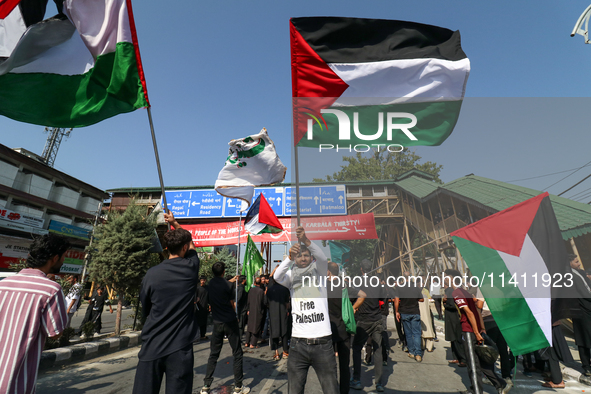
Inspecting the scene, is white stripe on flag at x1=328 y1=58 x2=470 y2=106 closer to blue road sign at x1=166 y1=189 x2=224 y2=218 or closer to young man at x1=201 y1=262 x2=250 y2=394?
young man at x1=201 y1=262 x2=250 y2=394

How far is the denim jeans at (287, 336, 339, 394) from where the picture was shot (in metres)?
2.94

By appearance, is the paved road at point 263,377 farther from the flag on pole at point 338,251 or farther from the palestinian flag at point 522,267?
the flag on pole at point 338,251

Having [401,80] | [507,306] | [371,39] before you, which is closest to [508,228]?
[507,306]

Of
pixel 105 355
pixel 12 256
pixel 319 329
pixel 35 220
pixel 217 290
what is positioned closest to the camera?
pixel 319 329

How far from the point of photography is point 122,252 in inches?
318

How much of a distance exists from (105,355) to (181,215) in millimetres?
15585

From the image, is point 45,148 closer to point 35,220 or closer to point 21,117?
point 35,220

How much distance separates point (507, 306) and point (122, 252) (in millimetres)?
8699

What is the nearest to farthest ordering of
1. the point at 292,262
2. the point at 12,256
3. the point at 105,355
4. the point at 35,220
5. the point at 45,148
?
the point at 292,262 → the point at 105,355 → the point at 12,256 → the point at 35,220 → the point at 45,148

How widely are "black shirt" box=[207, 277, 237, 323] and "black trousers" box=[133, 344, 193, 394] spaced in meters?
2.21

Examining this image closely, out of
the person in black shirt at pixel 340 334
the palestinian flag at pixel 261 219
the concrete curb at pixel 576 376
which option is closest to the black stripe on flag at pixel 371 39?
the person in black shirt at pixel 340 334

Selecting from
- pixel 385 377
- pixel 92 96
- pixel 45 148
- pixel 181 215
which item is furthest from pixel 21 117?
pixel 45 148

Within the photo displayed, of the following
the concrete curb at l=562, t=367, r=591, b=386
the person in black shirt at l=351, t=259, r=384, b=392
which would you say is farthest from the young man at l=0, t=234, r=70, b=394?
the concrete curb at l=562, t=367, r=591, b=386

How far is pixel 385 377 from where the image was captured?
5129mm
